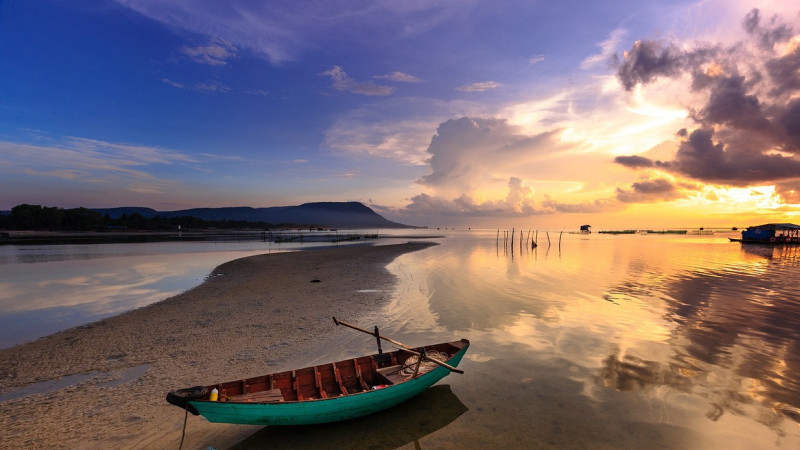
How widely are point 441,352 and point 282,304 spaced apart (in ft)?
42.7

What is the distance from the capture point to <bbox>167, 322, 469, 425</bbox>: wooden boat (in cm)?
740

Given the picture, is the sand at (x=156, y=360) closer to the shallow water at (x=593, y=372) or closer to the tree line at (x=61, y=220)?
the shallow water at (x=593, y=372)

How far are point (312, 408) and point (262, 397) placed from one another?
4.57 feet

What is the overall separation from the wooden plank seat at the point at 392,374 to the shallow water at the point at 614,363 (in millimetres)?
1162

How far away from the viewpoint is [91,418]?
8.83 metres

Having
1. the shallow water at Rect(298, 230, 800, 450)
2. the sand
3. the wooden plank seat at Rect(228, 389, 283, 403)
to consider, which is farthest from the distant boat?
the wooden plank seat at Rect(228, 389, 283, 403)

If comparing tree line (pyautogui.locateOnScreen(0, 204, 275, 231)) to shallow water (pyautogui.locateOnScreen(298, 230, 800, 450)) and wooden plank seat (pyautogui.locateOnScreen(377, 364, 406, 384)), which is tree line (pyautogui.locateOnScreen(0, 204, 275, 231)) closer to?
shallow water (pyautogui.locateOnScreen(298, 230, 800, 450))

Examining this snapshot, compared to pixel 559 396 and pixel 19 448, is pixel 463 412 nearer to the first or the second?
pixel 559 396

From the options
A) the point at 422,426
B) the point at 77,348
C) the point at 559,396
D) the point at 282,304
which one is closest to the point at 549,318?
the point at 559,396

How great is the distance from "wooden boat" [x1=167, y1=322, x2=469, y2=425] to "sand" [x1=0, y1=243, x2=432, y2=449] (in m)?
1.39

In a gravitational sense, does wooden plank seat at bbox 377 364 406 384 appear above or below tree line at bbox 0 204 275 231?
below

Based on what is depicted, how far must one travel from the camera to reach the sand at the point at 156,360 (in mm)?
8391

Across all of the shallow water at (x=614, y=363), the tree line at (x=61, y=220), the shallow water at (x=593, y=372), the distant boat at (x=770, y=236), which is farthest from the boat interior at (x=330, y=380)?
the tree line at (x=61, y=220)

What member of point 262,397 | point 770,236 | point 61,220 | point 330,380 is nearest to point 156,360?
point 262,397
